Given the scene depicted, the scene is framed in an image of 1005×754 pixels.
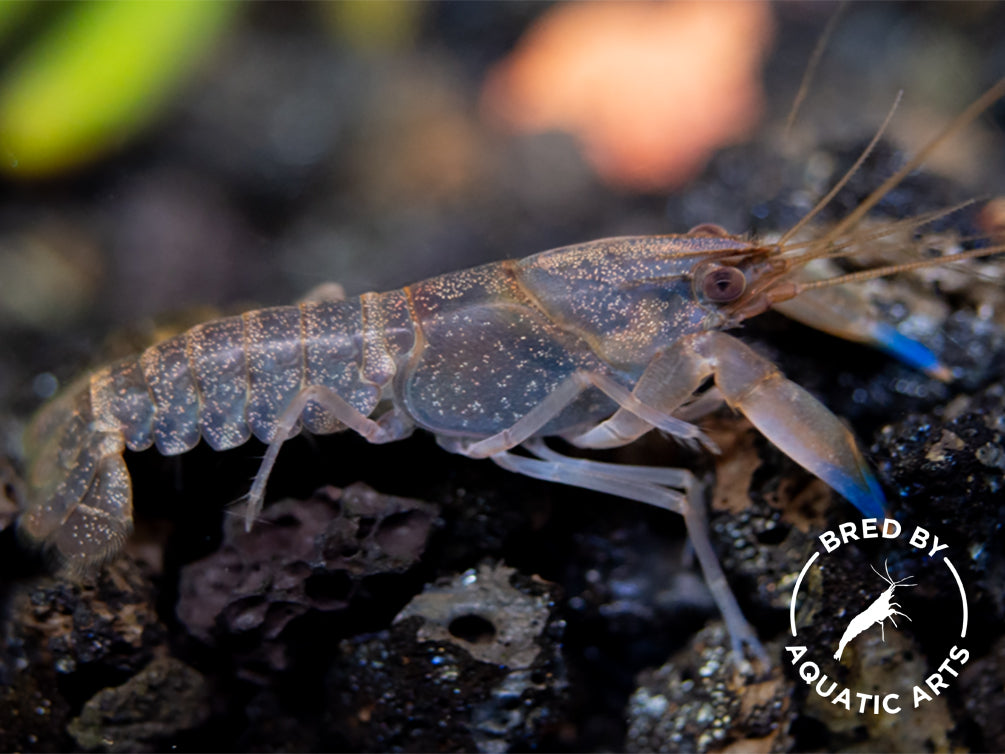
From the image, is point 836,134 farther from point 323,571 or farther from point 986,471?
point 323,571

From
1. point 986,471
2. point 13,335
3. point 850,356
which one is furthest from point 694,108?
point 13,335

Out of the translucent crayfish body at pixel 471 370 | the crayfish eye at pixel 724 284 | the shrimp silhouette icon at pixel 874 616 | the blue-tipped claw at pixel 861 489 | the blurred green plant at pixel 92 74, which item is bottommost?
the shrimp silhouette icon at pixel 874 616

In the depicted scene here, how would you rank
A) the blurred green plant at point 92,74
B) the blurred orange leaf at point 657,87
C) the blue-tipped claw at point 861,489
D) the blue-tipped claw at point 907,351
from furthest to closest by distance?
the blurred orange leaf at point 657,87 → the blurred green plant at point 92,74 → the blue-tipped claw at point 907,351 → the blue-tipped claw at point 861,489

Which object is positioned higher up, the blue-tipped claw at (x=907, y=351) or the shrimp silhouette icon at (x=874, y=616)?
the blue-tipped claw at (x=907, y=351)

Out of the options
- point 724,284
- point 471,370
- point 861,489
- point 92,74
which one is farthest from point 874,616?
point 92,74

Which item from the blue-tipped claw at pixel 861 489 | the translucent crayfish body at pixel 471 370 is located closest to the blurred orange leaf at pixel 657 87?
the translucent crayfish body at pixel 471 370

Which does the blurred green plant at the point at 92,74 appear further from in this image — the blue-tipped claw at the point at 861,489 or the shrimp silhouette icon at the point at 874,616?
the shrimp silhouette icon at the point at 874,616
